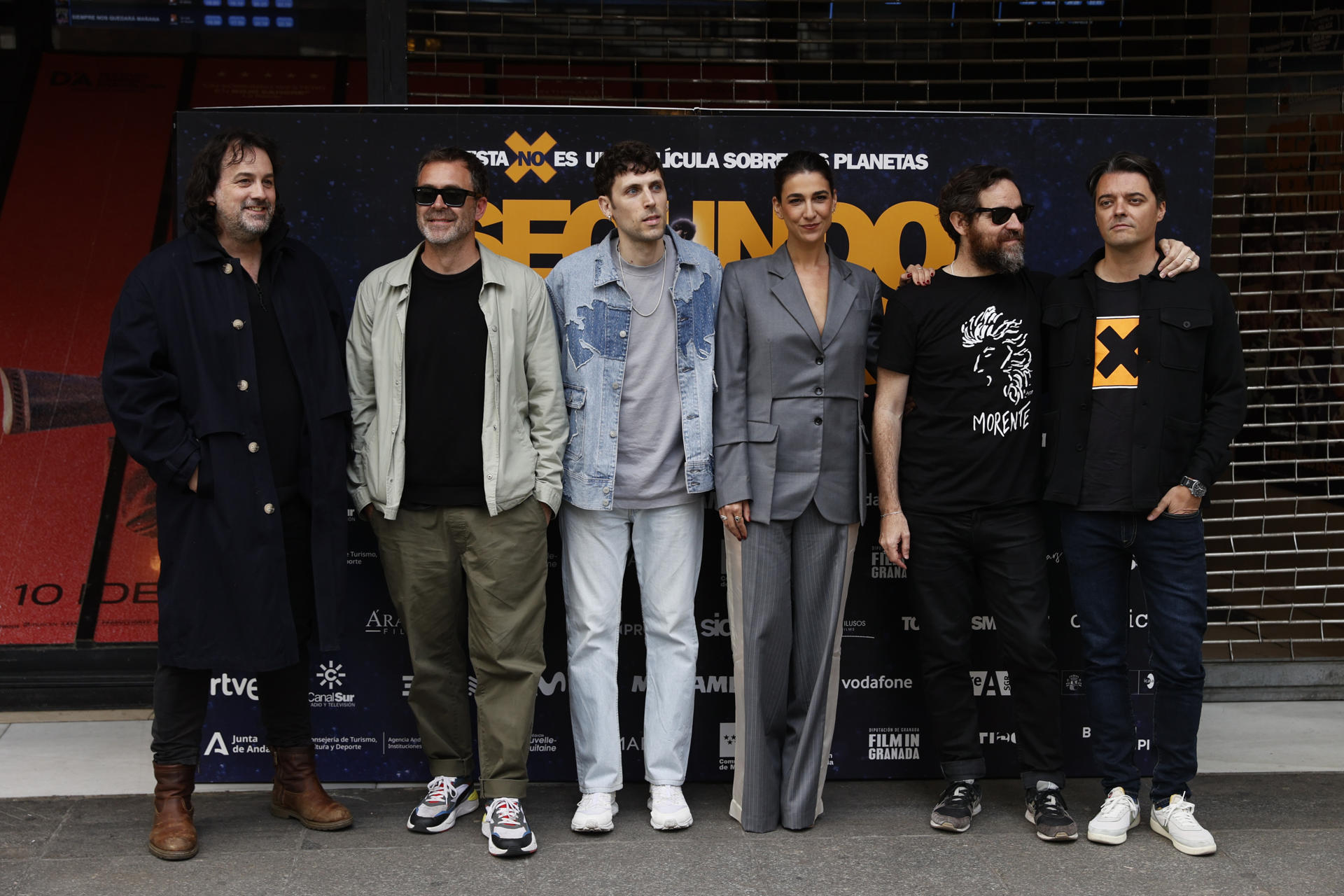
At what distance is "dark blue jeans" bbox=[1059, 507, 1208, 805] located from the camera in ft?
12.9

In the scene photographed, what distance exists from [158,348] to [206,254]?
0.34m

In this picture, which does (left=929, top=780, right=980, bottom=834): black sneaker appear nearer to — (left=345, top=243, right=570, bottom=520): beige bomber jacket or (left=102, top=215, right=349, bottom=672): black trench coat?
(left=345, top=243, right=570, bottom=520): beige bomber jacket

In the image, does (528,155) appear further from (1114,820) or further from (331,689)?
(1114,820)

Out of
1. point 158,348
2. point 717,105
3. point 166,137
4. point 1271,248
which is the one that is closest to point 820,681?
point 158,348

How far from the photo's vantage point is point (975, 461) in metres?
4.07

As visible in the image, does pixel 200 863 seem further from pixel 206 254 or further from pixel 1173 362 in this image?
pixel 1173 362

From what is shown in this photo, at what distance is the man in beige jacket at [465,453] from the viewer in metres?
3.95

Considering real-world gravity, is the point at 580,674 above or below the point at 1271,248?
below

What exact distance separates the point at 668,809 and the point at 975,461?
1.53 m

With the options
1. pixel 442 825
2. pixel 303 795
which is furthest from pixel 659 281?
pixel 303 795

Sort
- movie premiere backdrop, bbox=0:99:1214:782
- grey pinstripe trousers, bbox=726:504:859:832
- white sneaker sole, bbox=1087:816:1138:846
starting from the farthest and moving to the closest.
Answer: movie premiere backdrop, bbox=0:99:1214:782 → grey pinstripe trousers, bbox=726:504:859:832 → white sneaker sole, bbox=1087:816:1138:846

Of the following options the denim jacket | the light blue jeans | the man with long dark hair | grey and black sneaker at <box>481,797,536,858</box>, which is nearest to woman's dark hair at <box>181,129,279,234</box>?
the man with long dark hair

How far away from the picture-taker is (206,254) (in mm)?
3877

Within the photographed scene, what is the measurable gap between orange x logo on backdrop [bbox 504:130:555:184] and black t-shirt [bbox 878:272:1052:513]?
1.34 metres
